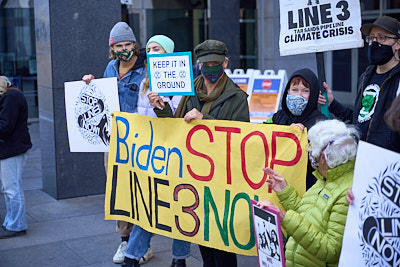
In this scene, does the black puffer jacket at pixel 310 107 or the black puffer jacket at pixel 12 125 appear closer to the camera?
the black puffer jacket at pixel 310 107

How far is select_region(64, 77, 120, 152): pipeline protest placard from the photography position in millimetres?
6062

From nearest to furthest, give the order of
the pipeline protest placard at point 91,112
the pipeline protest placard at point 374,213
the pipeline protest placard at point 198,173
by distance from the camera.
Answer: the pipeline protest placard at point 374,213, the pipeline protest placard at point 198,173, the pipeline protest placard at point 91,112

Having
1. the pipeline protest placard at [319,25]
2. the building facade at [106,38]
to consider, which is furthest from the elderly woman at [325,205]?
the building facade at [106,38]

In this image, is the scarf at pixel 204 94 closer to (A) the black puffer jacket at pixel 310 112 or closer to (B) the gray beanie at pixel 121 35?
(A) the black puffer jacket at pixel 310 112

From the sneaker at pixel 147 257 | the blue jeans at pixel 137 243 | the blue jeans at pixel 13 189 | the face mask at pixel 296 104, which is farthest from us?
the blue jeans at pixel 13 189

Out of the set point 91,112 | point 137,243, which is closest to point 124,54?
point 91,112

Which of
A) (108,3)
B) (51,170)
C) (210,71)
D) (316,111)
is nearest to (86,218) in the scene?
(51,170)

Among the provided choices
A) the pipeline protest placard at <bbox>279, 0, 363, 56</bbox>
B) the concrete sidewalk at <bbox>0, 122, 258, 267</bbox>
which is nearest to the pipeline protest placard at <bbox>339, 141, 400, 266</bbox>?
the pipeline protest placard at <bbox>279, 0, 363, 56</bbox>

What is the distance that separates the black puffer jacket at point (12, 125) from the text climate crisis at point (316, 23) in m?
3.09

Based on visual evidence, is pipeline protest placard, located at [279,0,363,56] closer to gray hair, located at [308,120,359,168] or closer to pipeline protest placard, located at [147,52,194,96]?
pipeline protest placard, located at [147,52,194,96]

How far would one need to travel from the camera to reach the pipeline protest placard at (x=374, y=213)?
305cm

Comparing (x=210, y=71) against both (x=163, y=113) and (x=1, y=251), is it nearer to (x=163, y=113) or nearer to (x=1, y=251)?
(x=163, y=113)

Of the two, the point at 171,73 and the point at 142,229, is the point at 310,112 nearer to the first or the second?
the point at 171,73

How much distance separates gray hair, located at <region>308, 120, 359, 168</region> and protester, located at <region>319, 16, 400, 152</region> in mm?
941
